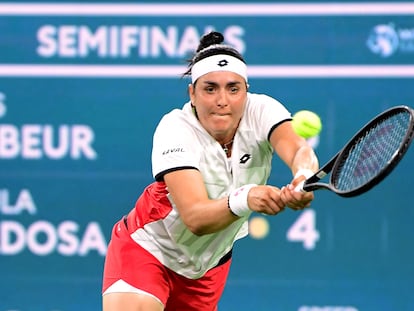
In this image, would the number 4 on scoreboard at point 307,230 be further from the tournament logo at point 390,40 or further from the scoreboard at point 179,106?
the tournament logo at point 390,40

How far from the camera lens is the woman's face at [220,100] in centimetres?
390

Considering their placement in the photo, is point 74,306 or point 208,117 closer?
point 208,117

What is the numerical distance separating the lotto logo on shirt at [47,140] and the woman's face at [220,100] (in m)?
1.99

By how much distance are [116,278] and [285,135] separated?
0.89 meters

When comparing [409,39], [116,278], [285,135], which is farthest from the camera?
[409,39]

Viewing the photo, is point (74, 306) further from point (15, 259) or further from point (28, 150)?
point (28, 150)

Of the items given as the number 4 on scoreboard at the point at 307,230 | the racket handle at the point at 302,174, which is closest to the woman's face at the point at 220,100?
the racket handle at the point at 302,174

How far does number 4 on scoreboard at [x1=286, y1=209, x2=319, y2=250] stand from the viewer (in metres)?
5.85

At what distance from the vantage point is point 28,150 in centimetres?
589

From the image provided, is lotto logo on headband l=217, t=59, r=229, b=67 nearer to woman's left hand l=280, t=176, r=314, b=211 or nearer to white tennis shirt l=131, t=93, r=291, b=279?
white tennis shirt l=131, t=93, r=291, b=279

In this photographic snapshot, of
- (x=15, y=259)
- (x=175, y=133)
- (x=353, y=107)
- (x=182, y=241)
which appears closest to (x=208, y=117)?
(x=175, y=133)

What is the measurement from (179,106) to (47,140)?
0.74 meters

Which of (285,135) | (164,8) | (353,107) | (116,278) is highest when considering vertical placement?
(164,8)

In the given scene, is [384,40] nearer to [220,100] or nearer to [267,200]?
[220,100]
